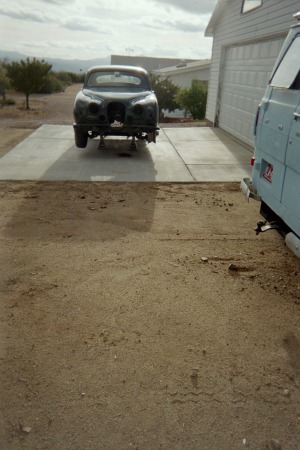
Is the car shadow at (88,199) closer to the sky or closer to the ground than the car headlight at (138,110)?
closer to the ground

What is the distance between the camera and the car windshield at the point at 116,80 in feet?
32.8

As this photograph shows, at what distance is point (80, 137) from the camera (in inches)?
362

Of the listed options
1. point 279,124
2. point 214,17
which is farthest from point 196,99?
point 279,124

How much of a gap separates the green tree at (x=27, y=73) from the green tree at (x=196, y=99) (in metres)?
7.45

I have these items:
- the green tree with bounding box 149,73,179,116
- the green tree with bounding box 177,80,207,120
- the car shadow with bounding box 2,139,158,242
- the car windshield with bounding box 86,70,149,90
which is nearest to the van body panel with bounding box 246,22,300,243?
the car shadow with bounding box 2,139,158,242

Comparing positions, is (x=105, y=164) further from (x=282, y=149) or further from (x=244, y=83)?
(x=282, y=149)

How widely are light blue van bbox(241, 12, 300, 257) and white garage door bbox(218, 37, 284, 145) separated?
5355 mm

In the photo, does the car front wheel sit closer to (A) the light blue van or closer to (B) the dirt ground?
(B) the dirt ground

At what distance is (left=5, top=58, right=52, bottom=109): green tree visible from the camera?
20219 millimetres

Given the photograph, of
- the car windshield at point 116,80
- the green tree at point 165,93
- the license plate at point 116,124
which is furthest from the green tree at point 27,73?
the license plate at point 116,124

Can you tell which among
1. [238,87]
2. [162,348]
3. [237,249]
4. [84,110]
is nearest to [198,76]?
[238,87]

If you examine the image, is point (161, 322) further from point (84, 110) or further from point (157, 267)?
point (84, 110)

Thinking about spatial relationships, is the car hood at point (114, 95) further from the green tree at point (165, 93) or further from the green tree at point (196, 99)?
the green tree at point (165, 93)

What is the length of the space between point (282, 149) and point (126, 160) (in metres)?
5.67
